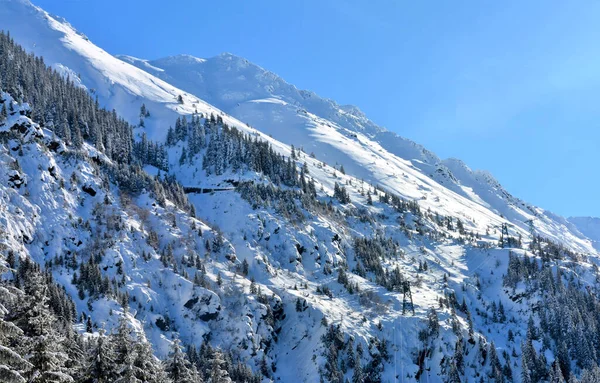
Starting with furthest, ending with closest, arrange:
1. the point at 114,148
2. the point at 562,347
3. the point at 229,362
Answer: the point at 114,148
the point at 562,347
the point at 229,362

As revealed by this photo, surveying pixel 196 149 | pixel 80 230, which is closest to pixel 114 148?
pixel 196 149

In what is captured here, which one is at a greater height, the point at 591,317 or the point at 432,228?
the point at 432,228

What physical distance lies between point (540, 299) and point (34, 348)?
404ft

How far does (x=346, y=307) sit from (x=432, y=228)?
7404 centimetres

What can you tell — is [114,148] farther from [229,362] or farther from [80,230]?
[229,362]

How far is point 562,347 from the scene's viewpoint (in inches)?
4060

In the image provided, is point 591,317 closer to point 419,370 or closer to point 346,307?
point 419,370

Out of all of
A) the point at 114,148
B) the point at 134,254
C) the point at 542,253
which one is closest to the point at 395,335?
the point at 134,254

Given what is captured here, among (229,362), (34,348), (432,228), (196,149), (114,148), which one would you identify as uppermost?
(432,228)

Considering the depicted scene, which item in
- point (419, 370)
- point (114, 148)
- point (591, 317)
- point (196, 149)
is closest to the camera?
point (419, 370)

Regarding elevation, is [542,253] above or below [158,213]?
above

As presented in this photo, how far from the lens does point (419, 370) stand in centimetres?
9512

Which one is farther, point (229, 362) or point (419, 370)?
point (419, 370)

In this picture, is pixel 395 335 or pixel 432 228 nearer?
pixel 395 335
